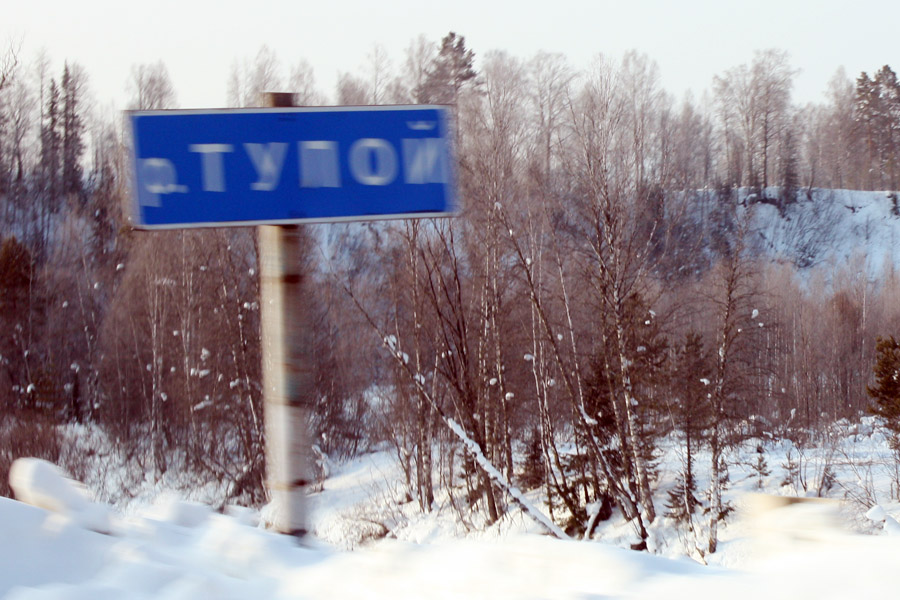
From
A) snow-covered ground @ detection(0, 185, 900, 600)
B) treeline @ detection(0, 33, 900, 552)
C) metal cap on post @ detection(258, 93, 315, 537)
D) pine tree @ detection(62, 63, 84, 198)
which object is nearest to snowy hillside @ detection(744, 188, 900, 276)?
treeline @ detection(0, 33, 900, 552)

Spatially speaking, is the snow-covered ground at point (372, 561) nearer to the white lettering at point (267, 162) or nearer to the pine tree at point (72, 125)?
the white lettering at point (267, 162)

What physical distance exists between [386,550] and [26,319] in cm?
2744

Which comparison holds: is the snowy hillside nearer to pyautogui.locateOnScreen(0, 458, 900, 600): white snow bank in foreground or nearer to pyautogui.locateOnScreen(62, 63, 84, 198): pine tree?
pyautogui.locateOnScreen(62, 63, 84, 198): pine tree

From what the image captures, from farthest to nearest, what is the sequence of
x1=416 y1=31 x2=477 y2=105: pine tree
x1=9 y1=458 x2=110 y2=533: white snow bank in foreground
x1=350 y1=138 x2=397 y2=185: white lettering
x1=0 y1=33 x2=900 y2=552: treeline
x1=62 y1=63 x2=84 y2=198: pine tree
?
x1=62 y1=63 x2=84 y2=198: pine tree, x1=416 y1=31 x2=477 y2=105: pine tree, x1=0 y1=33 x2=900 y2=552: treeline, x1=9 y1=458 x2=110 y2=533: white snow bank in foreground, x1=350 y1=138 x2=397 y2=185: white lettering

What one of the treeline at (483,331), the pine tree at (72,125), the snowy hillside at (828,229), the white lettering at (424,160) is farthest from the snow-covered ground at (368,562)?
the snowy hillside at (828,229)

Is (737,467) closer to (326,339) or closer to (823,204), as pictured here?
(326,339)

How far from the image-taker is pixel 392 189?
2.34m

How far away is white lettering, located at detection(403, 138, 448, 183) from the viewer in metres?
2.36

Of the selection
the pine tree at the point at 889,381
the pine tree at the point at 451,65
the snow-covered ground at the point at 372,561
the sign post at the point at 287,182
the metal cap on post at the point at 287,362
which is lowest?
the pine tree at the point at 889,381

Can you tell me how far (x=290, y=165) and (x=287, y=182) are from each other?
2.0 inches

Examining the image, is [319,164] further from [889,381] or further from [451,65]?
[451,65]

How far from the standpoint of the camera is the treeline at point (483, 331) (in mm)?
15555

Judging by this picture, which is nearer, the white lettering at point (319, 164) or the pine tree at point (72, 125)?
the white lettering at point (319, 164)

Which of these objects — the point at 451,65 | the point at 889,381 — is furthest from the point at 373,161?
the point at 451,65
